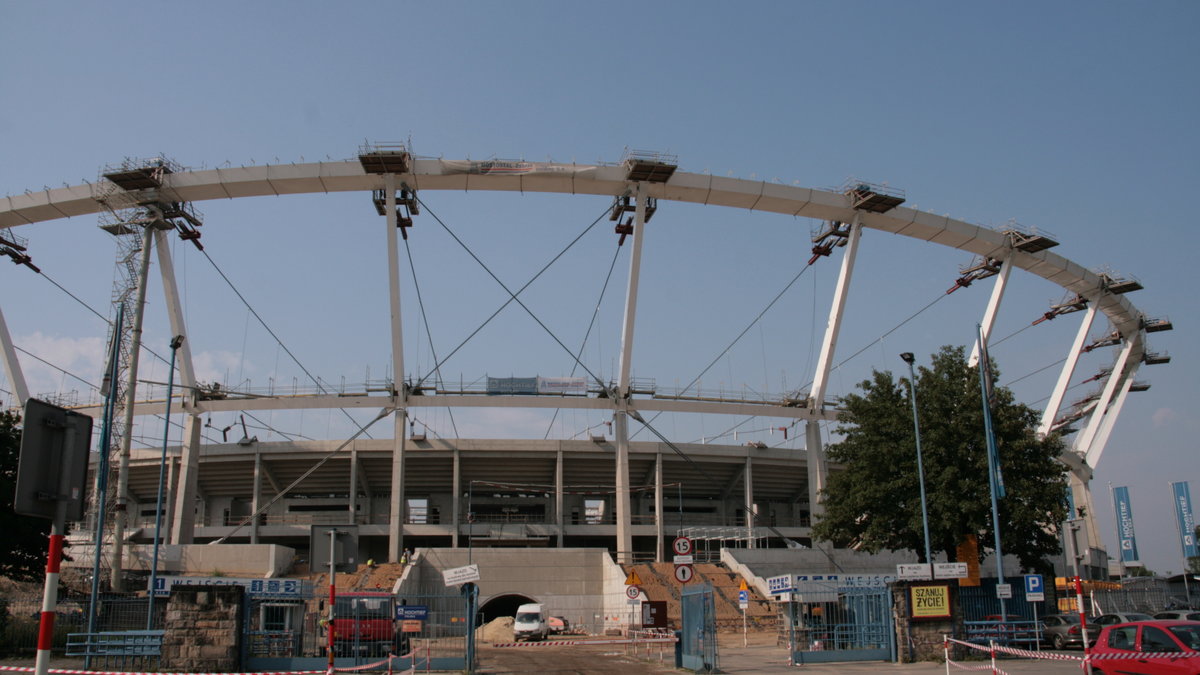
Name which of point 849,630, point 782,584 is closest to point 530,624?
point 782,584

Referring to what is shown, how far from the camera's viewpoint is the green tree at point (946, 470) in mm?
31156

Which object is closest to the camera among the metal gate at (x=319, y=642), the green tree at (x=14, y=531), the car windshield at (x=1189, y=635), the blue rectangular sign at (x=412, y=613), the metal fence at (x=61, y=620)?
the car windshield at (x=1189, y=635)

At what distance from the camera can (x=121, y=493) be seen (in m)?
38.6

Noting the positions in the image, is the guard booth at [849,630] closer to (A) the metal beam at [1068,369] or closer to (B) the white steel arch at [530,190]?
(B) the white steel arch at [530,190]

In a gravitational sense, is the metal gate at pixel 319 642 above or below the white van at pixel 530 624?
above

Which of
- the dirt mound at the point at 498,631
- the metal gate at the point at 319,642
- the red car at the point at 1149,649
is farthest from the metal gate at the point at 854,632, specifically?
the dirt mound at the point at 498,631

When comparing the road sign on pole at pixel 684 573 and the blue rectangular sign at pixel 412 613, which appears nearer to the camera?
the road sign on pole at pixel 684 573

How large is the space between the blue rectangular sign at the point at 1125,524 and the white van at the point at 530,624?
5349 cm

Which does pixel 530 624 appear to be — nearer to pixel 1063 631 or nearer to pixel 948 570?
pixel 948 570

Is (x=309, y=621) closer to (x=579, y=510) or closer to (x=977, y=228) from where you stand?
(x=579, y=510)

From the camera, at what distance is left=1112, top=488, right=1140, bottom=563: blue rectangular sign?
67.6 meters

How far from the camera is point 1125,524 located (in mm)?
68875

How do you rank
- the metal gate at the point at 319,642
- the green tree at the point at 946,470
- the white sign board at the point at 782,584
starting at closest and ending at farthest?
the metal gate at the point at 319,642 → the white sign board at the point at 782,584 → the green tree at the point at 946,470

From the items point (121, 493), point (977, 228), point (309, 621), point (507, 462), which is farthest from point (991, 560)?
point (121, 493)
